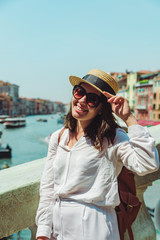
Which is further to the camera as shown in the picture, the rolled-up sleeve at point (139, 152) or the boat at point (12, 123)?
the boat at point (12, 123)

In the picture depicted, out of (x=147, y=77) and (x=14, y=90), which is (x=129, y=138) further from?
(x=14, y=90)

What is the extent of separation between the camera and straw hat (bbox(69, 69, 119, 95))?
3.36 feet

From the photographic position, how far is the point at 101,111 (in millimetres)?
1058

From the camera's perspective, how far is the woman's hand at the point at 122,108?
0.96 meters

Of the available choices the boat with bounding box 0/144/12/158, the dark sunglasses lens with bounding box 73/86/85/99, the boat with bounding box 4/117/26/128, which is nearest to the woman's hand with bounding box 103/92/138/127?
the dark sunglasses lens with bounding box 73/86/85/99

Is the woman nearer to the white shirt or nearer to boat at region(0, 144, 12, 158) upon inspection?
the white shirt

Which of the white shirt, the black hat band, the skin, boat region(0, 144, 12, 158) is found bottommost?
boat region(0, 144, 12, 158)

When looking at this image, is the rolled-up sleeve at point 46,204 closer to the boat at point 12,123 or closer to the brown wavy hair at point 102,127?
the brown wavy hair at point 102,127

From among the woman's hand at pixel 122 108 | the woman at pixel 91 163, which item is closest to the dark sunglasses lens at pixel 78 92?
the woman at pixel 91 163

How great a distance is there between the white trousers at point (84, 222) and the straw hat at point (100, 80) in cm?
47

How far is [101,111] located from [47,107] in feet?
376

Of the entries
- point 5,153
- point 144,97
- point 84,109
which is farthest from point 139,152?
point 144,97

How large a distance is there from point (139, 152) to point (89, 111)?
0.91 feet

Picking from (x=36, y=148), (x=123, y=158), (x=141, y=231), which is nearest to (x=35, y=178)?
(x=123, y=158)
